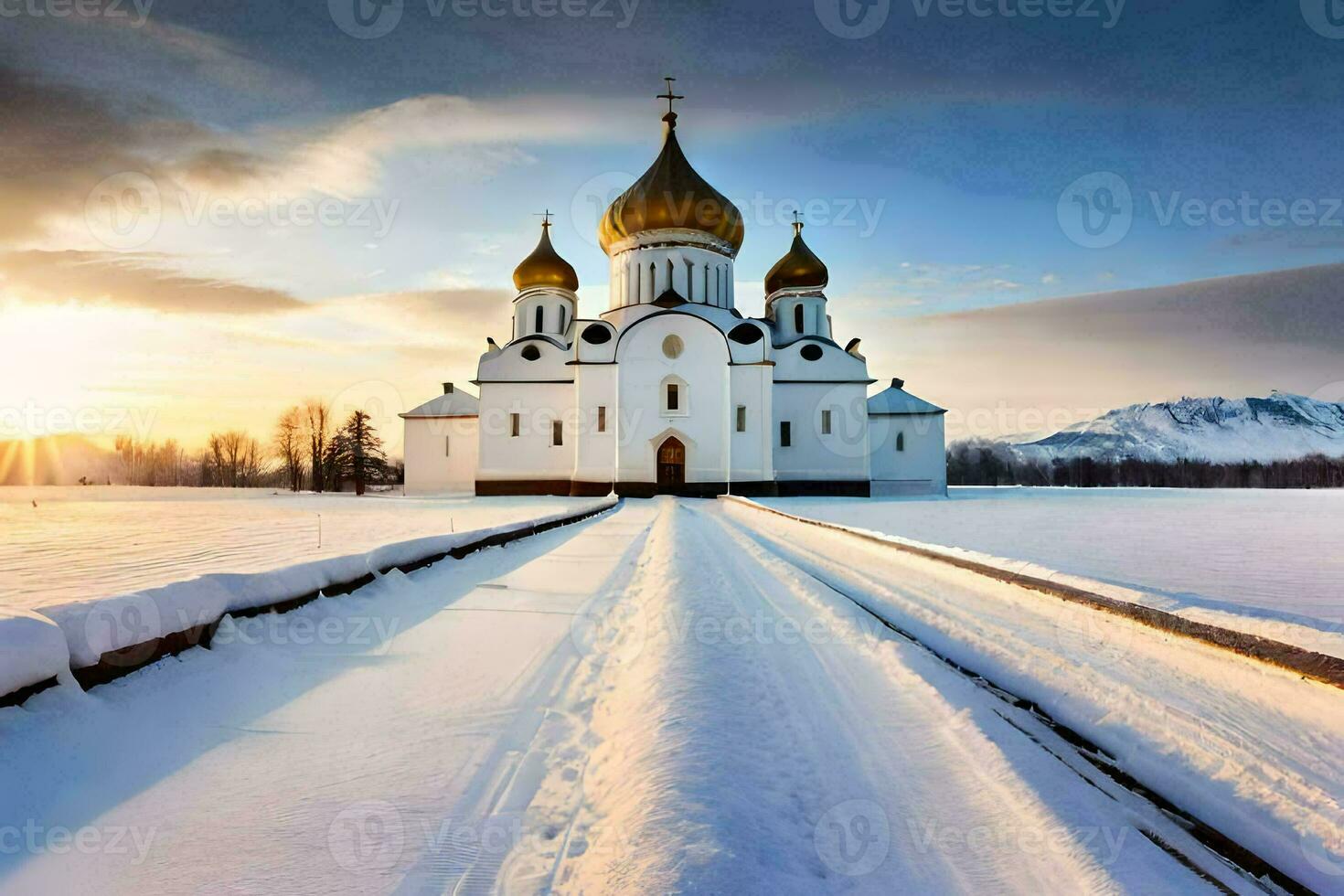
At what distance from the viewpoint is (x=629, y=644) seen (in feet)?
16.3

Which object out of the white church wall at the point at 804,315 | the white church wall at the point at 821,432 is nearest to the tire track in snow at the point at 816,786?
the white church wall at the point at 821,432

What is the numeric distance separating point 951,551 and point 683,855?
7.53m

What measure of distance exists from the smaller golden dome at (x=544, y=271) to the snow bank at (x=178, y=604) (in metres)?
34.4

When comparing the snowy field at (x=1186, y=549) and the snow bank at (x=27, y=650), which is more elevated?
the snow bank at (x=27, y=650)

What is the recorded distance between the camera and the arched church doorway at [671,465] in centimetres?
3334

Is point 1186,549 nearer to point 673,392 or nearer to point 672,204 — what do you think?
point 673,392

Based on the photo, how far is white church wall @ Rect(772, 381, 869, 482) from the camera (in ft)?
116

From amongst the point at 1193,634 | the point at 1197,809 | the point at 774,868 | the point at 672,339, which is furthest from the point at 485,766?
the point at 672,339

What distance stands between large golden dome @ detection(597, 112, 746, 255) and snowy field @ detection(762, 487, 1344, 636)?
2083 cm

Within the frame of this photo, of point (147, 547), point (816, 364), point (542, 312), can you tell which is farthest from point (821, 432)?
point (147, 547)

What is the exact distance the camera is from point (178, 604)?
13.9ft

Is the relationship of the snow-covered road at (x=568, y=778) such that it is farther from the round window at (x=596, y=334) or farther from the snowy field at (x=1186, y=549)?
the round window at (x=596, y=334)

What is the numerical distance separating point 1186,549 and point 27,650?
1374cm

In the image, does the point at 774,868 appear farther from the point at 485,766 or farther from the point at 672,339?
the point at 672,339
